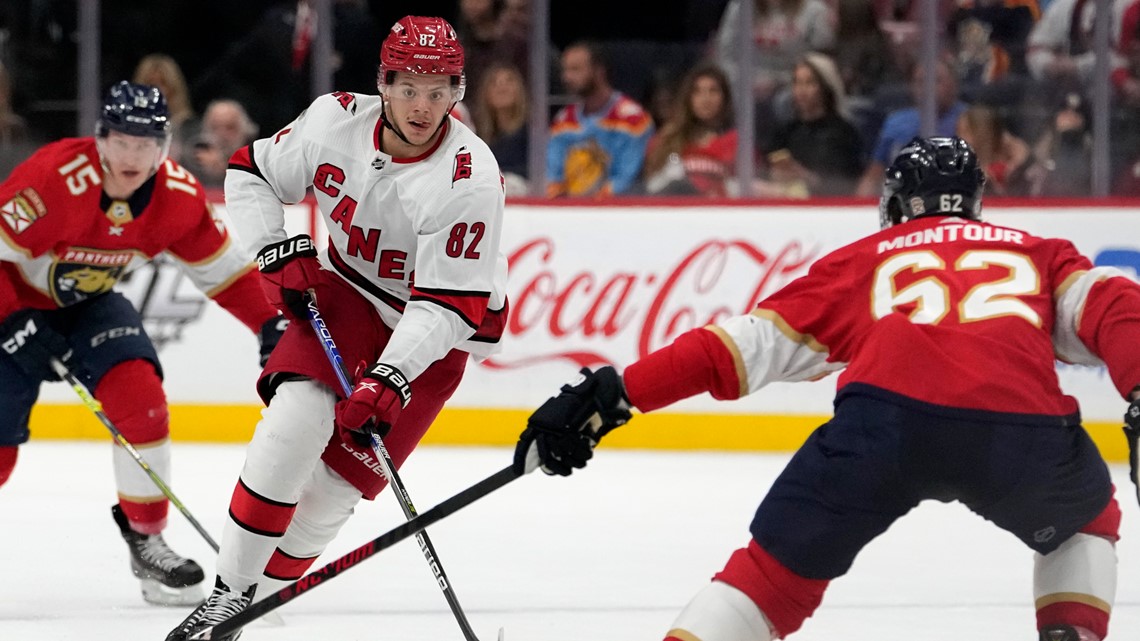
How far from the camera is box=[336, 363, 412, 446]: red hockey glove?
2854mm

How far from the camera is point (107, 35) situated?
6.68 m

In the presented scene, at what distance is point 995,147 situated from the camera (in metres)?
6.48

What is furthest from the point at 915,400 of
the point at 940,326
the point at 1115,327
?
the point at 1115,327

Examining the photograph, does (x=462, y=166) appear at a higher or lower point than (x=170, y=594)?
higher

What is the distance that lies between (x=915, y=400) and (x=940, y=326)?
0.12m

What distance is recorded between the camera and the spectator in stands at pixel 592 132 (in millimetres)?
6555

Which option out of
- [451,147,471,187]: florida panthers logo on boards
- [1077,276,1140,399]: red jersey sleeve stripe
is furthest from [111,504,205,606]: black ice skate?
[1077,276,1140,399]: red jersey sleeve stripe

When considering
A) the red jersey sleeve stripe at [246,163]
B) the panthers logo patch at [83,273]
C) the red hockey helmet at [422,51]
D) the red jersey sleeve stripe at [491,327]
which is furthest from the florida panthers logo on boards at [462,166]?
the panthers logo patch at [83,273]

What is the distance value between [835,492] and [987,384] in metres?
0.26

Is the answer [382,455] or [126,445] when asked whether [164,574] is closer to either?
[126,445]

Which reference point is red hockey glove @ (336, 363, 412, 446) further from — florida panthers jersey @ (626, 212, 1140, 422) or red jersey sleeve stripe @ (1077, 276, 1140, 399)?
red jersey sleeve stripe @ (1077, 276, 1140, 399)

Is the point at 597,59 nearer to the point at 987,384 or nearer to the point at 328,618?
the point at 328,618

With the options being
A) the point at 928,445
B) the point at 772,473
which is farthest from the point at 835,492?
the point at 772,473

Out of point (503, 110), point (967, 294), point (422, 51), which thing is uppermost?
point (422, 51)
